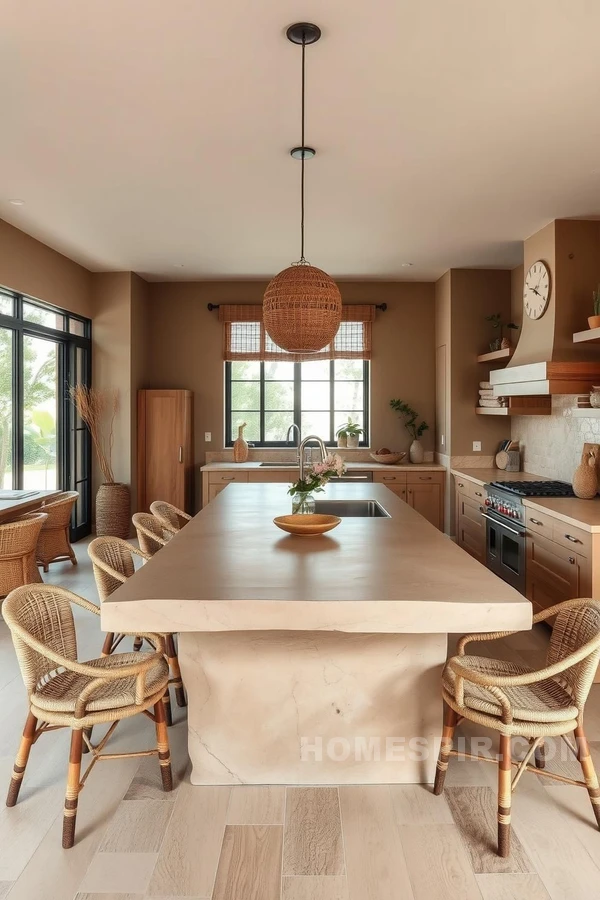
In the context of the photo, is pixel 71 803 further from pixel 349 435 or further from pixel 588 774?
pixel 349 435

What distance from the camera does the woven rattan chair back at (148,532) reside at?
3.30 metres

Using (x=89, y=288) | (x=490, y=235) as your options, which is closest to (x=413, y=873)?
(x=490, y=235)

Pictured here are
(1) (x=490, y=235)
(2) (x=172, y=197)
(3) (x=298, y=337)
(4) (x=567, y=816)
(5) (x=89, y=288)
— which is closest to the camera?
(4) (x=567, y=816)

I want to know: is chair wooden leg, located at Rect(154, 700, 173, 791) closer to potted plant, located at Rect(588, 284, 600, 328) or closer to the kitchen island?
the kitchen island

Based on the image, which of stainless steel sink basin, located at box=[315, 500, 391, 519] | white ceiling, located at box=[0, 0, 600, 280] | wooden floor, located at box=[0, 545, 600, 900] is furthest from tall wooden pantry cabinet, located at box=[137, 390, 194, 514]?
wooden floor, located at box=[0, 545, 600, 900]

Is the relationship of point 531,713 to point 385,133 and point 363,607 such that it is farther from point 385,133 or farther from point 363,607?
point 385,133

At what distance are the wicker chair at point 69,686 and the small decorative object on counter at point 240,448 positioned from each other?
4718 millimetres

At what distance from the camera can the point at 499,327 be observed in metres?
6.51

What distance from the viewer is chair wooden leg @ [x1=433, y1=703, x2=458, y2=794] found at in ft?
7.34

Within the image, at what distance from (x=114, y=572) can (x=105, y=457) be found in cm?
441

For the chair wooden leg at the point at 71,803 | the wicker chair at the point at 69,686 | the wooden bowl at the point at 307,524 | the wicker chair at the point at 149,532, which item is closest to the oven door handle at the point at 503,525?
the wooden bowl at the point at 307,524

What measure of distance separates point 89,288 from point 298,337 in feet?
14.3

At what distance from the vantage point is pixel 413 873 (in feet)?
6.22

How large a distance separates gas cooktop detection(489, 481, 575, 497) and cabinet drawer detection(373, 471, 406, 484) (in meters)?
1.64
